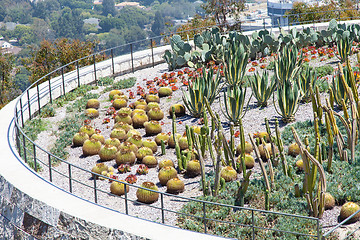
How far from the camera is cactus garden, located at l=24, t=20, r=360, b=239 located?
6562 mm

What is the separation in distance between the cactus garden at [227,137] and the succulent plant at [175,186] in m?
0.02

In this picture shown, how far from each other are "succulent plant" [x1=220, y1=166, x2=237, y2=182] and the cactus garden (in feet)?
0.05

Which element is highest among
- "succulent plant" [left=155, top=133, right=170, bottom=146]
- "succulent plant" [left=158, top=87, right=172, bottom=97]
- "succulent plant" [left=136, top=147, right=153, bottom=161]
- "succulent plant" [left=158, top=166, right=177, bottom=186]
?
"succulent plant" [left=158, top=87, right=172, bottom=97]

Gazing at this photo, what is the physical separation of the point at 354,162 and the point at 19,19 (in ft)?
627

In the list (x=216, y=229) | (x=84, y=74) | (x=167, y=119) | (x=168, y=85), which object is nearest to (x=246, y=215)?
(x=216, y=229)

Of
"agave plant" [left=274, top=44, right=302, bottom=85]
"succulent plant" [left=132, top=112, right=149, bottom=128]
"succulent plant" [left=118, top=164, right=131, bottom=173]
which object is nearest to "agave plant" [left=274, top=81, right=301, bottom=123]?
"agave plant" [left=274, top=44, right=302, bottom=85]

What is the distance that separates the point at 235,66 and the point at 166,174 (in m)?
4.15

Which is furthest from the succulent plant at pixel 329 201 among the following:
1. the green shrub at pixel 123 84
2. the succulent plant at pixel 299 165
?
the green shrub at pixel 123 84

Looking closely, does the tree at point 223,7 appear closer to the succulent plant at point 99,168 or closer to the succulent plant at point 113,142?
the succulent plant at point 113,142

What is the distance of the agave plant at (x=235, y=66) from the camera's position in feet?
36.0

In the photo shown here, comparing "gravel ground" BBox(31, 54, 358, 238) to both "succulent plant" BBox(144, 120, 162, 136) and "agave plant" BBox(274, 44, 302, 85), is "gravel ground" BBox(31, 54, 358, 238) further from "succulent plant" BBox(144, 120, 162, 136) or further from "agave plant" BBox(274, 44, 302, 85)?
"agave plant" BBox(274, 44, 302, 85)

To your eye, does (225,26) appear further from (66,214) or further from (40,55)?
(66,214)

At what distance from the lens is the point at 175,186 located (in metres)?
7.42

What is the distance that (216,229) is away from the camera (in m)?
6.29
